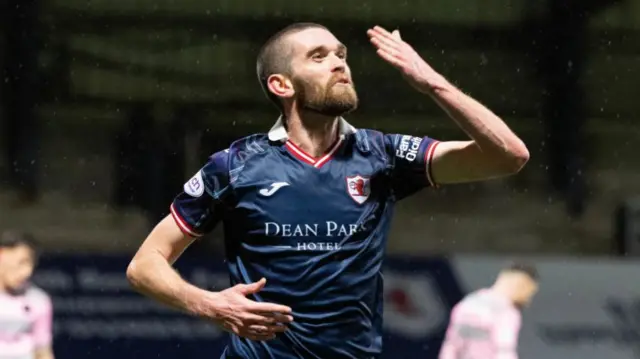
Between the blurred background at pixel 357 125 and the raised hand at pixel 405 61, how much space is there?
3658 mm

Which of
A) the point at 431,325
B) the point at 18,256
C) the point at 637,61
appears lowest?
the point at 431,325

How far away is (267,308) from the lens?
7.27 ft

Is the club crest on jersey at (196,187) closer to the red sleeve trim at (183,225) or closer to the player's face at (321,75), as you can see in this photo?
the red sleeve trim at (183,225)

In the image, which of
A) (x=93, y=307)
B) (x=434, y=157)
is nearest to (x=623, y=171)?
(x=93, y=307)

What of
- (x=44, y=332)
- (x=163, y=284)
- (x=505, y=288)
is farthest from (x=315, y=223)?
(x=505, y=288)

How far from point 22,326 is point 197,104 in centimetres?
148

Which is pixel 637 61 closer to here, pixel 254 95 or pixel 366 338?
pixel 254 95

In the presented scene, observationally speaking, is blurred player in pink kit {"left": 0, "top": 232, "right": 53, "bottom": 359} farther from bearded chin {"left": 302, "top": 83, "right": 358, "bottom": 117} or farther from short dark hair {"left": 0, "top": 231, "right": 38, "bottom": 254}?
bearded chin {"left": 302, "top": 83, "right": 358, "bottom": 117}

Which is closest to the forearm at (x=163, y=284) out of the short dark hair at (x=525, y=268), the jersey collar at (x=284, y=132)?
the jersey collar at (x=284, y=132)

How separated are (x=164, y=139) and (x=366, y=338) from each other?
3.71m

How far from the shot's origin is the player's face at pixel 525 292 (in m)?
5.83

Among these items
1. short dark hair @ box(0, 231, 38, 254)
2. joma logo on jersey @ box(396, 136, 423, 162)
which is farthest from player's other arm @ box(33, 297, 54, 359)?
joma logo on jersey @ box(396, 136, 423, 162)

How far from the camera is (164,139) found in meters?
6.04

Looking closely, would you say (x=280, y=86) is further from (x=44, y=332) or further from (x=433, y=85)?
(x=44, y=332)
